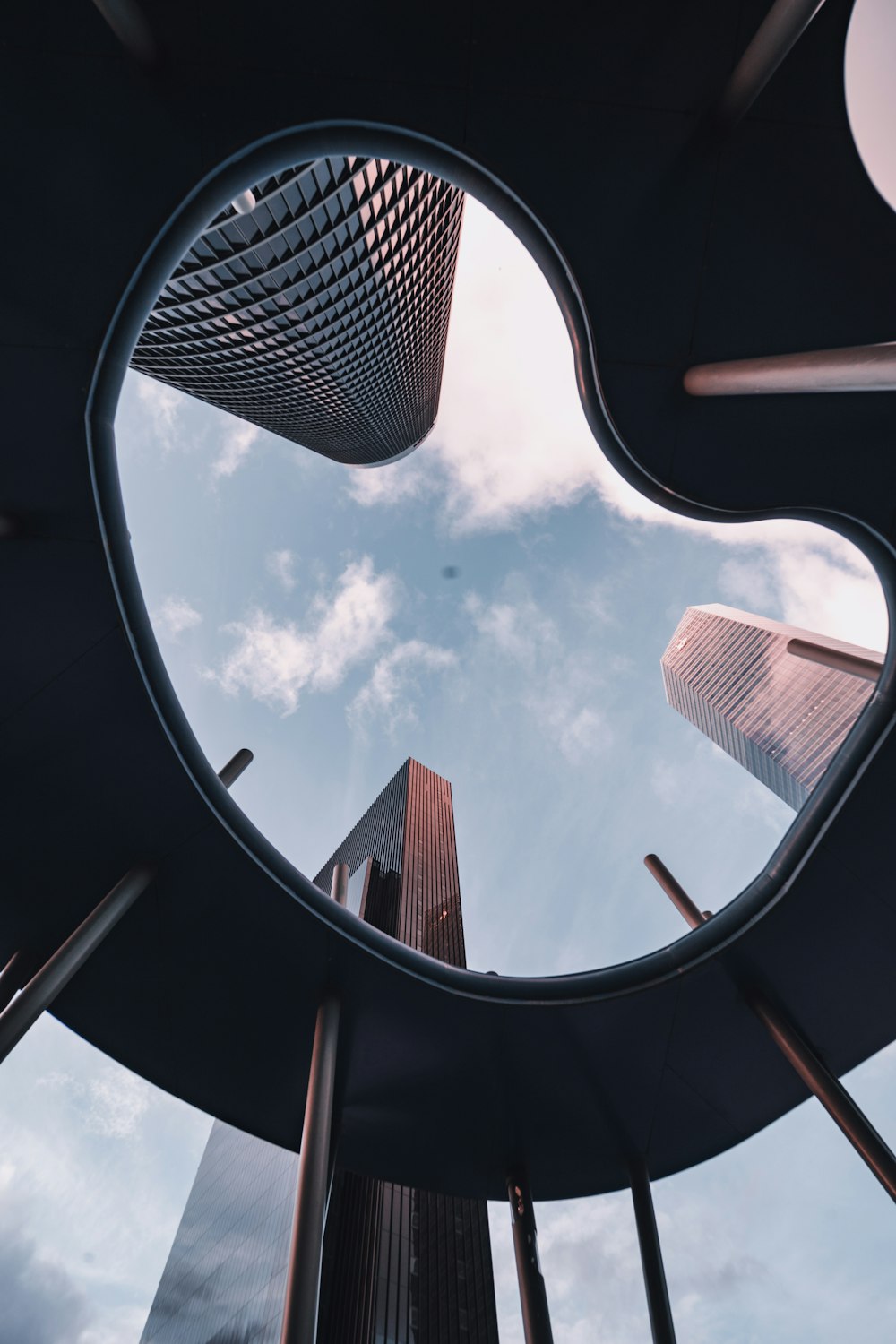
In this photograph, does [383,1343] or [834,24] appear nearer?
[834,24]

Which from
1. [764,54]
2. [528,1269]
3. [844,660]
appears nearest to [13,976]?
[528,1269]

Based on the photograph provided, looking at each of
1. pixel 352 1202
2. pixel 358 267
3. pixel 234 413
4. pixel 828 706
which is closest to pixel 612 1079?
pixel 358 267

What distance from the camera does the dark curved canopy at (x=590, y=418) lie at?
246 inches

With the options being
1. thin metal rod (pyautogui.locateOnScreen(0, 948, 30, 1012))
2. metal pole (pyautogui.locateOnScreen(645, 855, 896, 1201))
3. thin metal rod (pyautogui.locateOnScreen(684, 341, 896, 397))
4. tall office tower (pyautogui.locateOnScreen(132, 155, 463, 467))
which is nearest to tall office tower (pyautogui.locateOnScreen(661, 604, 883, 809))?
tall office tower (pyautogui.locateOnScreen(132, 155, 463, 467))

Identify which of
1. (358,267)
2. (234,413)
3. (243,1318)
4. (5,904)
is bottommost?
(5,904)

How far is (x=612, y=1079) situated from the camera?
38.5 feet

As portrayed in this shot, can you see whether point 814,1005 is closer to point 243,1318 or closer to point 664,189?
point 664,189

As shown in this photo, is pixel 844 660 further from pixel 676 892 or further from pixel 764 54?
pixel 764 54

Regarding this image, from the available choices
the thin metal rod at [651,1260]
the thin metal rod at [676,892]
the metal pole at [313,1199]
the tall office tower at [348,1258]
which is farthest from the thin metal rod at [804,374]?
the tall office tower at [348,1258]

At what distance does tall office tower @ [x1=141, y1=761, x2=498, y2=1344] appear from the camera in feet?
146

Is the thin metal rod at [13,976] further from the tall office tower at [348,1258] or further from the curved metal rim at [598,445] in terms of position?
the tall office tower at [348,1258]

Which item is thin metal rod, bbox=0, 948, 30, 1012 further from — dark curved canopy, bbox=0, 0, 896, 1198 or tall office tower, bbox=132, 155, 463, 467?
tall office tower, bbox=132, 155, 463, 467

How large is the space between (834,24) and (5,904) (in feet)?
48.0

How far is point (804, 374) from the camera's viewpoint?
641cm
